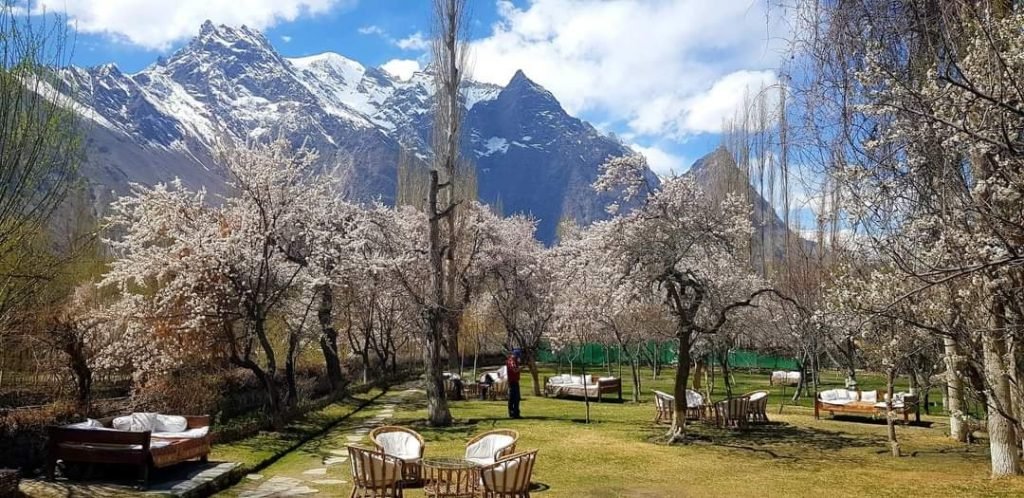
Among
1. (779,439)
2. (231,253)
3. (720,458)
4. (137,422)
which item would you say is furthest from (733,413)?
(137,422)

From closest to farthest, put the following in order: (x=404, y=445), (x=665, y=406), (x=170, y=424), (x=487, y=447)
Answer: (x=487, y=447) → (x=404, y=445) → (x=170, y=424) → (x=665, y=406)

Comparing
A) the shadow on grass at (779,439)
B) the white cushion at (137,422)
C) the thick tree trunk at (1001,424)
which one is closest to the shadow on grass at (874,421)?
the shadow on grass at (779,439)

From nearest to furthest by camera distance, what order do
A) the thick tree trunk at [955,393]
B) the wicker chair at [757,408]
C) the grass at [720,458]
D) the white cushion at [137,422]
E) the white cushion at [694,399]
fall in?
the grass at [720,458]
the white cushion at [137,422]
the thick tree trunk at [955,393]
the wicker chair at [757,408]
the white cushion at [694,399]

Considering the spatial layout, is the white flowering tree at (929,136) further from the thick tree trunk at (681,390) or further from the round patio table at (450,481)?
the thick tree trunk at (681,390)

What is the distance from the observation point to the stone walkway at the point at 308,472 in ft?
28.7

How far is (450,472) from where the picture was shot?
812cm

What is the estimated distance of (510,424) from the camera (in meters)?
15.9

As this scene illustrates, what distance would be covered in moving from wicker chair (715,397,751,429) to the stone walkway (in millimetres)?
7752

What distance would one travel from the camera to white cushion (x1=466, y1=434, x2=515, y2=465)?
887cm

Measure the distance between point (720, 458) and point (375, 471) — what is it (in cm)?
672

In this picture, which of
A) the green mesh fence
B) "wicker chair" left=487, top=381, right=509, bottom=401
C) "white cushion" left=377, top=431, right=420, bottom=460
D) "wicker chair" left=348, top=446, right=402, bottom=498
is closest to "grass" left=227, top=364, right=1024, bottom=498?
"white cushion" left=377, top=431, right=420, bottom=460

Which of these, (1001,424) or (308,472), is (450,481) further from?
(1001,424)

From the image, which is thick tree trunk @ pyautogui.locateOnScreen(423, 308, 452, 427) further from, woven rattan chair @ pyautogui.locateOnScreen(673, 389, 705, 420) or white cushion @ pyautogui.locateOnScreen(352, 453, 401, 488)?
white cushion @ pyautogui.locateOnScreen(352, 453, 401, 488)

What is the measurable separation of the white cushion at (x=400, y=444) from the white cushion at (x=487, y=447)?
0.68m
